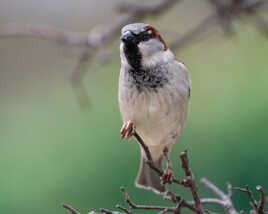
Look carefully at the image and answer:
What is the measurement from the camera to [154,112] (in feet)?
5.04

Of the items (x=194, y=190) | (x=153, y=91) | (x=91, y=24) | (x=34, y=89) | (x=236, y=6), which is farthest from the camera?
(x=91, y=24)

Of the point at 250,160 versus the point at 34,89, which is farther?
the point at 34,89

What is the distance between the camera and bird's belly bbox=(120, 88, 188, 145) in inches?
60.2

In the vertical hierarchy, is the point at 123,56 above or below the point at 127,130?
above

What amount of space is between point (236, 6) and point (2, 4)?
158 inches

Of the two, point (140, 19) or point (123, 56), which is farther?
point (140, 19)

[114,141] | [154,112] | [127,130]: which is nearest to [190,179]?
[127,130]

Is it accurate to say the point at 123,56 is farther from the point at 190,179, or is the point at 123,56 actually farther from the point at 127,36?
the point at 190,179

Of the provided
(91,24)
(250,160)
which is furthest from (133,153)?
(91,24)

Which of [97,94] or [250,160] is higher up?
[97,94]

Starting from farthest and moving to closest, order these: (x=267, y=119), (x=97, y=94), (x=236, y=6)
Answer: (x=97, y=94)
(x=267, y=119)
(x=236, y=6)

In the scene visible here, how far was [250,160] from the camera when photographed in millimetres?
2109

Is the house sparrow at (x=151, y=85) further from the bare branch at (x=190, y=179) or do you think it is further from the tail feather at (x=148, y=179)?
the bare branch at (x=190, y=179)

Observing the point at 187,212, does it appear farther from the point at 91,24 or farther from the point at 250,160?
the point at 91,24
